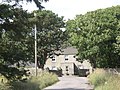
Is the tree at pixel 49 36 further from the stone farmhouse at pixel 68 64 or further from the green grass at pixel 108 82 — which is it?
the green grass at pixel 108 82

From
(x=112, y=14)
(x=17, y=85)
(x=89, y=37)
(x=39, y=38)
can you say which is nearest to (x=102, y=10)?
(x=112, y=14)

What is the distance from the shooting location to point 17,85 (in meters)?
27.7

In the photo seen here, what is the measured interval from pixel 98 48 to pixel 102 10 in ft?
22.8

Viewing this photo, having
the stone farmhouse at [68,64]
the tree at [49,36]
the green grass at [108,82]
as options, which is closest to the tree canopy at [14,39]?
the green grass at [108,82]

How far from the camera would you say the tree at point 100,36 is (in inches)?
2173

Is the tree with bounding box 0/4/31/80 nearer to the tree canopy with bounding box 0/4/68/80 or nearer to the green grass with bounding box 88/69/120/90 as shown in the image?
the tree canopy with bounding box 0/4/68/80

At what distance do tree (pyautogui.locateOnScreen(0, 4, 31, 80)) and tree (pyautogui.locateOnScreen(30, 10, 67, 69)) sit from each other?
176 ft

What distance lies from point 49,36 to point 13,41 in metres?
54.7

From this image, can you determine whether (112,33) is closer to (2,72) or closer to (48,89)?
(48,89)

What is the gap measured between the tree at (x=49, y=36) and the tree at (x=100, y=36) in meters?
20.3

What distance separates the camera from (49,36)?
3159 inches

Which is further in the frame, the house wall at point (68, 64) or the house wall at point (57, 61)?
the house wall at point (57, 61)

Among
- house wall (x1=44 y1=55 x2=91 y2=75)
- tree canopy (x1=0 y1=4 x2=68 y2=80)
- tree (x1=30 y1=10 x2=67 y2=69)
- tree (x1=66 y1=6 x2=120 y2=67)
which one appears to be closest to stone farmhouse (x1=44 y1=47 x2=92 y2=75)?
house wall (x1=44 y1=55 x2=91 y2=75)

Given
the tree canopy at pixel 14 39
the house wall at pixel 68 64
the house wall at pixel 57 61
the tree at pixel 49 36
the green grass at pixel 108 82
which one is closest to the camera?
the tree canopy at pixel 14 39
